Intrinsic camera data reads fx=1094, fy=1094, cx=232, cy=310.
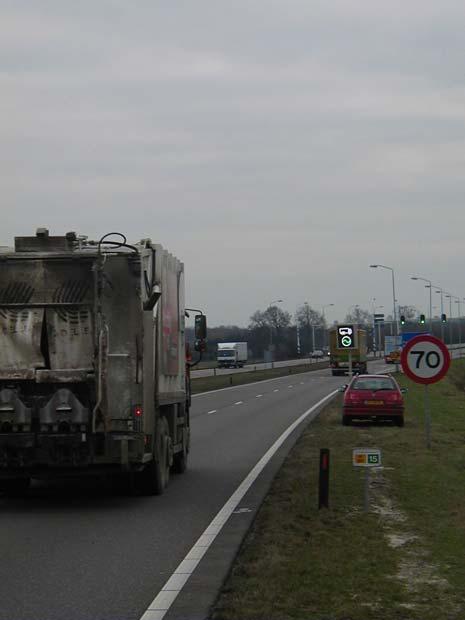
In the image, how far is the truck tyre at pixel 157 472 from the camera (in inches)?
572

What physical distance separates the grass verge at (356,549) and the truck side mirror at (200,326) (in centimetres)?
263

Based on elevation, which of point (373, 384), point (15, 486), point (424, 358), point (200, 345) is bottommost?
point (15, 486)

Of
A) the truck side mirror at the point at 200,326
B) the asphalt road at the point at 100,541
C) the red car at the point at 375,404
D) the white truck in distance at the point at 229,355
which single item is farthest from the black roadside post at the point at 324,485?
the white truck in distance at the point at 229,355

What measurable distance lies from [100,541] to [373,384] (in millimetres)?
20390

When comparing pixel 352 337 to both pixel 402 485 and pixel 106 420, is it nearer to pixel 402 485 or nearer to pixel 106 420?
pixel 402 485

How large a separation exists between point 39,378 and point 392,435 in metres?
14.0

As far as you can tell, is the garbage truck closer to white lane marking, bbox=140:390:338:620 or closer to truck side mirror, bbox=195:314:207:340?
white lane marking, bbox=140:390:338:620

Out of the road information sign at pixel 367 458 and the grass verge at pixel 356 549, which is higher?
the road information sign at pixel 367 458

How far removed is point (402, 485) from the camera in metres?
15.4

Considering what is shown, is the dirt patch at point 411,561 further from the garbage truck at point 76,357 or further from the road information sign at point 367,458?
the garbage truck at point 76,357

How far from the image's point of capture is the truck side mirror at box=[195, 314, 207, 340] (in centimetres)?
1808

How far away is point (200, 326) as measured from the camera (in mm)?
18156

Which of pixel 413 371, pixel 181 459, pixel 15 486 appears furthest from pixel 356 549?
pixel 181 459

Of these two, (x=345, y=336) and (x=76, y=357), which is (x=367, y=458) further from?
(x=345, y=336)
